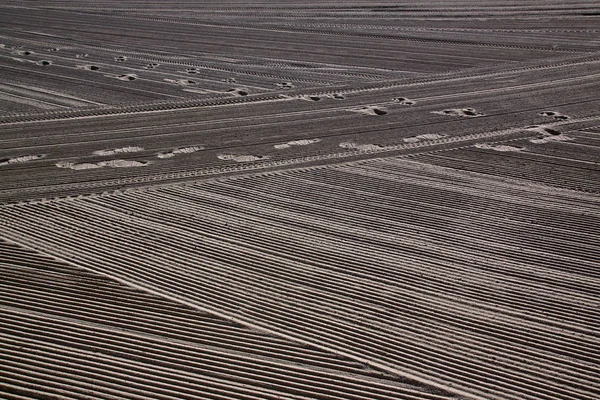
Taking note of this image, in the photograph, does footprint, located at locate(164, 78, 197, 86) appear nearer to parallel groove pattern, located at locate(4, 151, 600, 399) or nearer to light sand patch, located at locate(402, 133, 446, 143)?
light sand patch, located at locate(402, 133, 446, 143)

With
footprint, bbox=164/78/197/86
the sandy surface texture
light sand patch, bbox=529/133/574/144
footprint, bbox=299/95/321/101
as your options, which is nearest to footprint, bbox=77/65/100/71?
the sandy surface texture

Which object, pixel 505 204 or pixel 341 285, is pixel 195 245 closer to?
pixel 341 285

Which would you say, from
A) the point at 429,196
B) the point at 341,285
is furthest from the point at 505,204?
the point at 341,285

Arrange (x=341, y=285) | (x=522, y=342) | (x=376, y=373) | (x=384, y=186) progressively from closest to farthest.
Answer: (x=376, y=373)
(x=522, y=342)
(x=341, y=285)
(x=384, y=186)

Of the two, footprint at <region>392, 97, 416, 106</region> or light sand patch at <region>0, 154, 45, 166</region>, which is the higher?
footprint at <region>392, 97, 416, 106</region>

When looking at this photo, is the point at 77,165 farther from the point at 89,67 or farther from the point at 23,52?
the point at 23,52

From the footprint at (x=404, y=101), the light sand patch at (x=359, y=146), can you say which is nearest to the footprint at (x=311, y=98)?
the footprint at (x=404, y=101)

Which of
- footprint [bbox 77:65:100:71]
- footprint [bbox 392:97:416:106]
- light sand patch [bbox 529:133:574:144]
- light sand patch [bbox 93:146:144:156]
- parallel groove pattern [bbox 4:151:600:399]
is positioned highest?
footprint [bbox 392:97:416:106]

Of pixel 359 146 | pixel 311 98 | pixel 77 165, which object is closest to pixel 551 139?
pixel 359 146

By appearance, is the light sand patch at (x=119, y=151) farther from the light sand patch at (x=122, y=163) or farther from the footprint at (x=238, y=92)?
the footprint at (x=238, y=92)
